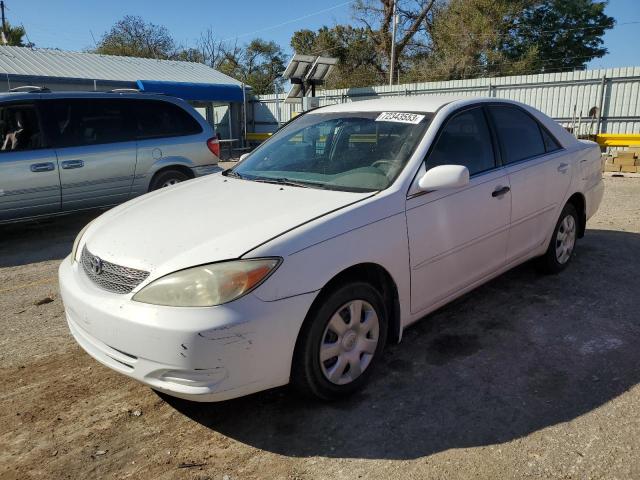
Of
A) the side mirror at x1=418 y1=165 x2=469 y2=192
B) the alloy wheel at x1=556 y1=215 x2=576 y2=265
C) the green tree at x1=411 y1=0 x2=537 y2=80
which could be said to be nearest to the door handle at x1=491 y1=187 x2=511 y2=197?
the side mirror at x1=418 y1=165 x2=469 y2=192

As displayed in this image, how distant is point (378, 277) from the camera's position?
9.87 ft

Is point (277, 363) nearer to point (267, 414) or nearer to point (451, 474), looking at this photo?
point (267, 414)

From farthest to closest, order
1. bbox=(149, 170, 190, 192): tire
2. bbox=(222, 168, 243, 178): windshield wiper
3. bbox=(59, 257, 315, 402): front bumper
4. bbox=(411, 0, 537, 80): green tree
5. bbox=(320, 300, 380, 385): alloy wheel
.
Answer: bbox=(411, 0, 537, 80): green tree
bbox=(149, 170, 190, 192): tire
bbox=(222, 168, 243, 178): windshield wiper
bbox=(320, 300, 380, 385): alloy wheel
bbox=(59, 257, 315, 402): front bumper

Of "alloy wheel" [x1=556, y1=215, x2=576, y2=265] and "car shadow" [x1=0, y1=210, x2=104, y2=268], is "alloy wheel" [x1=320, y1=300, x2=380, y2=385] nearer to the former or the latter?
"alloy wheel" [x1=556, y1=215, x2=576, y2=265]

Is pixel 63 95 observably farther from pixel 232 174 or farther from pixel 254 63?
pixel 254 63

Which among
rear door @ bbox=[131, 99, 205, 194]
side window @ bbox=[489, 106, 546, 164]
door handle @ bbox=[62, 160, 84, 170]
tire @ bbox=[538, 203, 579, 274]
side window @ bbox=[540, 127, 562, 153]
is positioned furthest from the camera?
rear door @ bbox=[131, 99, 205, 194]

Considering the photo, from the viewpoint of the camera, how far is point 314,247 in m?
2.55

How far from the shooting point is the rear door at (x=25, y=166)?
619cm

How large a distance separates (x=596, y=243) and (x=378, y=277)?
4098mm

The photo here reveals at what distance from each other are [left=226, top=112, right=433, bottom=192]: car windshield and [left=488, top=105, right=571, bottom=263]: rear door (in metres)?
0.94

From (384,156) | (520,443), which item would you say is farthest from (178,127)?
(520,443)

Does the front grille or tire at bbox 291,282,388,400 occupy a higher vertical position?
the front grille

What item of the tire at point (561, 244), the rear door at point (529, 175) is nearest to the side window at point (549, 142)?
the rear door at point (529, 175)

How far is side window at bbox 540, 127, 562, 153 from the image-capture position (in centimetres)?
452
